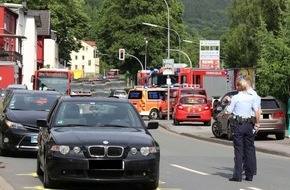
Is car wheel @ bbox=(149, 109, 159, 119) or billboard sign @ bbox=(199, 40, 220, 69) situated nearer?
car wheel @ bbox=(149, 109, 159, 119)

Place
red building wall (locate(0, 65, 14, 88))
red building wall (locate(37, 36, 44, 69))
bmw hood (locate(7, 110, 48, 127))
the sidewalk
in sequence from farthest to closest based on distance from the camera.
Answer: red building wall (locate(37, 36, 44, 69)) < red building wall (locate(0, 65, 14, 88)) < the sidewalk < bmw hood (locate(7, 110, 48, 127))

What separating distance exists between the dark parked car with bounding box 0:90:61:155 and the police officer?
16.8 feet

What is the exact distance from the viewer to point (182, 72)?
50.7 meters

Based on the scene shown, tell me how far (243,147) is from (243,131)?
0.33 meters

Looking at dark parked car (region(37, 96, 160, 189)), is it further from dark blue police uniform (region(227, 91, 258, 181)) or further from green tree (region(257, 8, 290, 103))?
green tree (region(257, 8, 290, 103))

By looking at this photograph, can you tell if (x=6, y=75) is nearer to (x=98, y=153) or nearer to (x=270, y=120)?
(x=270, y=120)

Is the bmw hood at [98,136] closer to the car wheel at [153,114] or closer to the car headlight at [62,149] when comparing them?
the car headlight at [62,149]

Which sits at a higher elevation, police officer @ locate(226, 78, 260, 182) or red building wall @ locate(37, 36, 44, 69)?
red building wall @ locate(37, 36, 44, 69)

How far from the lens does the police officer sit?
12.7 meters

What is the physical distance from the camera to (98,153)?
10.1 metres

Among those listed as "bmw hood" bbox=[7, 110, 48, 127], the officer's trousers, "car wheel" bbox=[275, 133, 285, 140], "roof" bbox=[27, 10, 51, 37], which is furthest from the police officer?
"roof" bbox=[27, 10, 51, 37]

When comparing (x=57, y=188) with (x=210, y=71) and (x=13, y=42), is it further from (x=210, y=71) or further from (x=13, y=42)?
(x=13, y=42)

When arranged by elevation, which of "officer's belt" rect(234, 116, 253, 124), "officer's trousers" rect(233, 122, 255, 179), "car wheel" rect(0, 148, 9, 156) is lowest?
"car wheel" rect(0, 148, 9, 156)

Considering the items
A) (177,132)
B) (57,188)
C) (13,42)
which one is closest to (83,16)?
(13,42)
